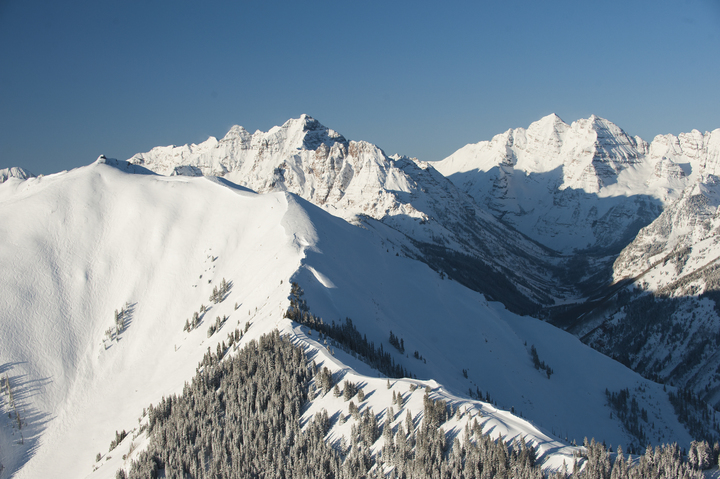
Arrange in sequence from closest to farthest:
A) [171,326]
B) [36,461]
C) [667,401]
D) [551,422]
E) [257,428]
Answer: [257,428]
[36,461]
[551,422]
[171,326]
[667,401]

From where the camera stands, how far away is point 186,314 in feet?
277

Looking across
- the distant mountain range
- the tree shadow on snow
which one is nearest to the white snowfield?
the tree shadow on snow

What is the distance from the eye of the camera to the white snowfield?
68.6 m

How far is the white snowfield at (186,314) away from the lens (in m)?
68.6

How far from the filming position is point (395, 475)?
33.7 m

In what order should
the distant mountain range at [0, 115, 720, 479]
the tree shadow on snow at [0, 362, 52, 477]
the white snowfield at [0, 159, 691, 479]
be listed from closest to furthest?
1. the distant mountain range at [0, 115, 720, 479]
2. the tree shadow on snow at [0, 362, 52, 477]
3. the white snowfield at [0, 159, 691, 479]

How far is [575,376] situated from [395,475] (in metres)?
76.9

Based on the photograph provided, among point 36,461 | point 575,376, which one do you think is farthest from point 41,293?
point 575,376

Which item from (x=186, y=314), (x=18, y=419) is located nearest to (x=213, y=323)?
(x=186, y=314)

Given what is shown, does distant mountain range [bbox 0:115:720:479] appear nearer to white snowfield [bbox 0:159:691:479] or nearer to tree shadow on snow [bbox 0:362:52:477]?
tree shadow on snow [bbox 0:362:52:477]

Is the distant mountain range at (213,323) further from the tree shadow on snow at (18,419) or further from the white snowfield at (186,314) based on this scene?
the white snowfield at (186,314)

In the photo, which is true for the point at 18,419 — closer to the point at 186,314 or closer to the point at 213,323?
the point at 186,314

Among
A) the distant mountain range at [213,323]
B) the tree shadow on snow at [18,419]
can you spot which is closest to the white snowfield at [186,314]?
the tree shadow on snow at [18,419]

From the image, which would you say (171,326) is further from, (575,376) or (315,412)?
(575,376)
